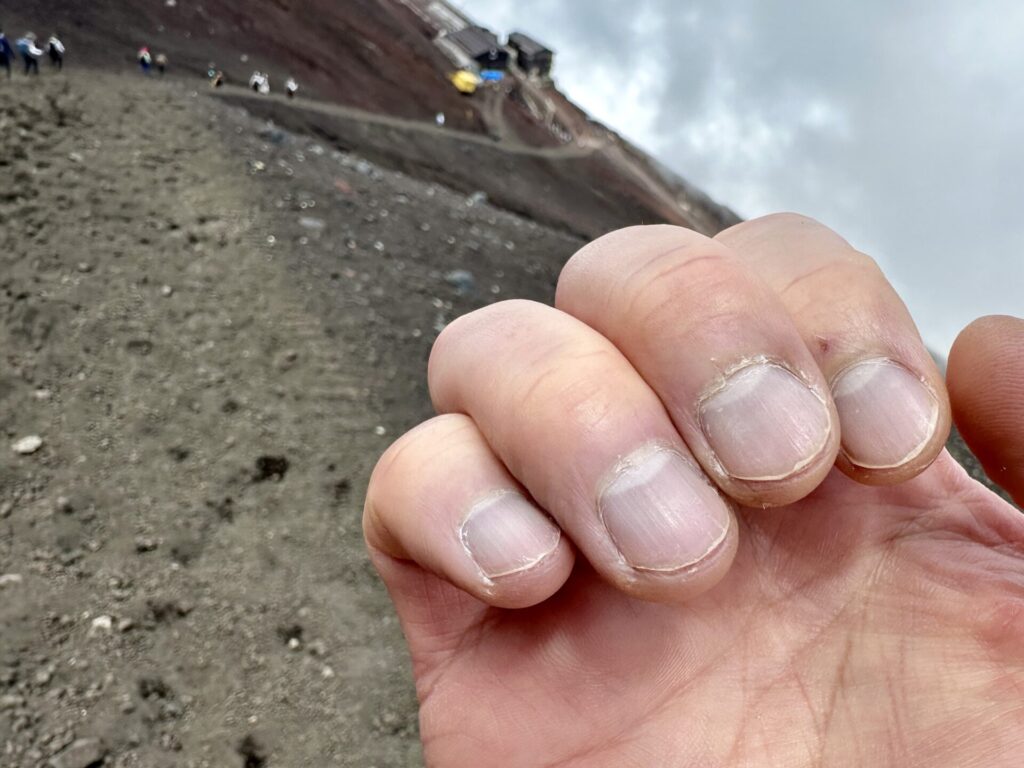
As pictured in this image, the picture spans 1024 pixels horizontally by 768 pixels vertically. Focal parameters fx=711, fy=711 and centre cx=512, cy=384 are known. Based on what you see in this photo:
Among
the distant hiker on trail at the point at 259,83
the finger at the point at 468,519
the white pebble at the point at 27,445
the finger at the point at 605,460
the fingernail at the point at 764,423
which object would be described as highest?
the fingernail at the point at 764,423

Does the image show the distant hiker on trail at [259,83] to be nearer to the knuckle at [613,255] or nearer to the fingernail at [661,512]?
the knuckle at [613,255]

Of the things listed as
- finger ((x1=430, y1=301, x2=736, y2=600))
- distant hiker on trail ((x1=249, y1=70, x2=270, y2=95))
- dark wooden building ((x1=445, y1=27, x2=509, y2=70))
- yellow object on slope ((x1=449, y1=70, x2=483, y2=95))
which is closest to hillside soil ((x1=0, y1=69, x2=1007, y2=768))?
finger ((x1=430, y1=301, x2=736, y2=600))

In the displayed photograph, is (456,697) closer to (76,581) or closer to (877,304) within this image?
(877,304)

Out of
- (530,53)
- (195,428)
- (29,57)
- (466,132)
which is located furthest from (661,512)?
(530,53)

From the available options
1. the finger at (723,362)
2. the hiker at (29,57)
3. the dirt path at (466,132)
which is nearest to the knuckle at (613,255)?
the finger at (723,362)

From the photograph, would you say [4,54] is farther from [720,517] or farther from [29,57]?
[720,517]

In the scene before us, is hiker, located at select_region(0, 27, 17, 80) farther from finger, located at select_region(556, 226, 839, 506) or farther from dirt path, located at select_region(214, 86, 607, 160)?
finger, located at select_region(556, 226, 839, 506)

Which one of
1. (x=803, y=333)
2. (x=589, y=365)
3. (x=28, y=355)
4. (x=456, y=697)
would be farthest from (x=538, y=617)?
(x=28, y=355)
